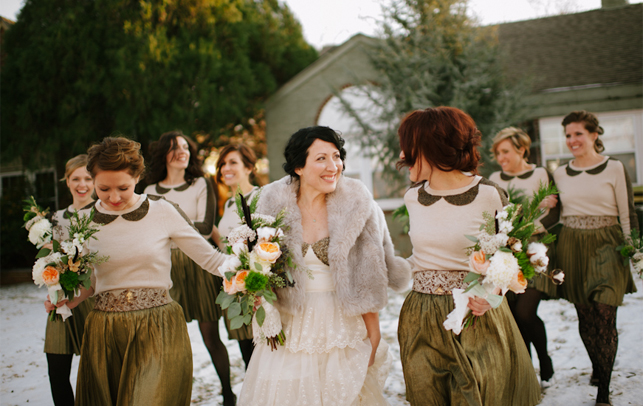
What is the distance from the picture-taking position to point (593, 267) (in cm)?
395

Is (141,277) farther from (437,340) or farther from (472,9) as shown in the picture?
(472,9)

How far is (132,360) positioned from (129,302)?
34 cm

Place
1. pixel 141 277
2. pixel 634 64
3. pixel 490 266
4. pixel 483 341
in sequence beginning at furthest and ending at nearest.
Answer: pixel 634 64
pixel 141 277
pixel 483 341
pixel 490 266

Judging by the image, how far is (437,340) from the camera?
2488 millimetres

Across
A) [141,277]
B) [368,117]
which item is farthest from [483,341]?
[368,117]

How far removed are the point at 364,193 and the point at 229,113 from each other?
9.43 meters

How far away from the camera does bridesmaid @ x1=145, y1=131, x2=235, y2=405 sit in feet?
14.2

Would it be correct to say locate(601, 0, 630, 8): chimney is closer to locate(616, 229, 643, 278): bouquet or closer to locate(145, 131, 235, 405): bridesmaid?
locate(616, 229, 643, 278): bouquet

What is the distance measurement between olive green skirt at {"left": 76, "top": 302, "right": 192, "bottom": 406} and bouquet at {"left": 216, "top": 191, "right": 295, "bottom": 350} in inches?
20.9

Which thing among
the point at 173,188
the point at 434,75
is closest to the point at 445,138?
the point at 173,188

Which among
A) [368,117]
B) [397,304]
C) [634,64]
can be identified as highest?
[634,64]

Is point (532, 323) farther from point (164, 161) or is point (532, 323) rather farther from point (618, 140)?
point (618, 140)

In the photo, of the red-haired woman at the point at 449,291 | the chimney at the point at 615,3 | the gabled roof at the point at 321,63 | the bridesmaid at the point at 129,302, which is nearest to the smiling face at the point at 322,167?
the red-haired woman at the point at 449,291

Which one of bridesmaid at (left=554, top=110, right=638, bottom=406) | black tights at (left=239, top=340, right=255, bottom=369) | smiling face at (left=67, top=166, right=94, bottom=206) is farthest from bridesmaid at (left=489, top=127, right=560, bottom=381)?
smiling face at (left=67, top=166, right=94, bottom=206)
